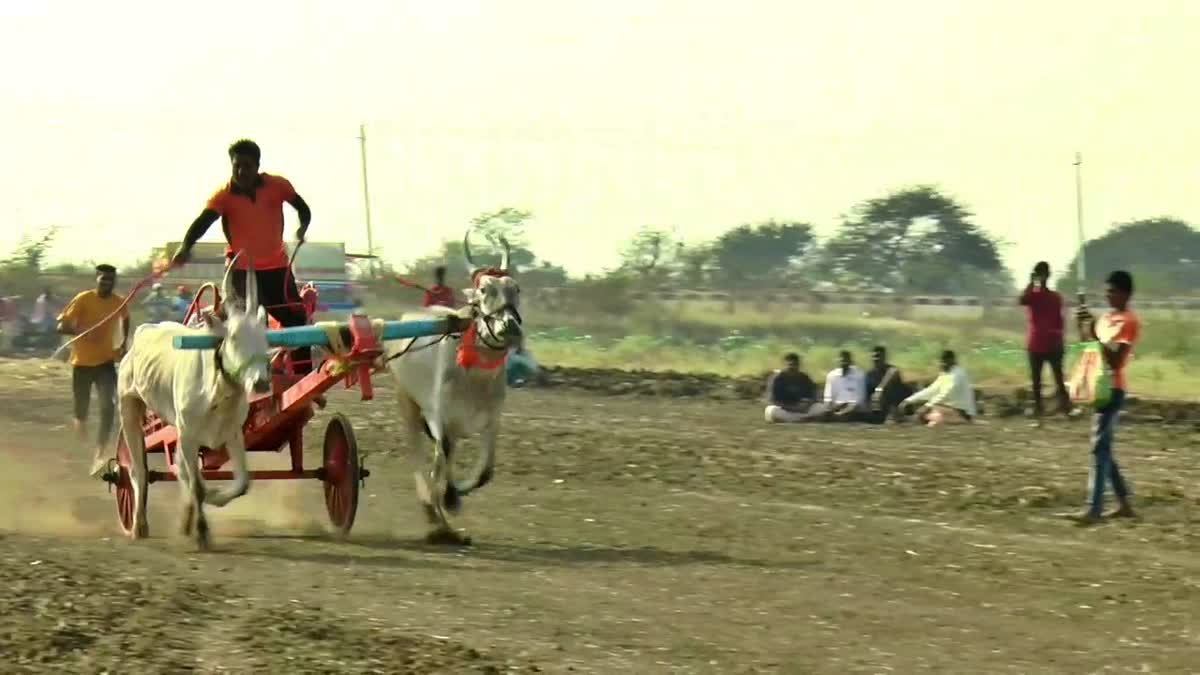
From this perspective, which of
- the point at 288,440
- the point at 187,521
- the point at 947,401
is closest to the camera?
the point at 187,521

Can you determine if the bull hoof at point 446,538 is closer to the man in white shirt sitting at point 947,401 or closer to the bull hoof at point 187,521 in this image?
the bull hoof at point 187,521

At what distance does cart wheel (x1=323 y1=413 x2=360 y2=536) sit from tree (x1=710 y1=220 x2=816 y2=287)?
93.5 feet

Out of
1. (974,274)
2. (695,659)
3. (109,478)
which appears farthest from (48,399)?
(974,274)

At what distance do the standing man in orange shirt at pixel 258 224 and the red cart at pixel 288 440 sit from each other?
0.79 ft

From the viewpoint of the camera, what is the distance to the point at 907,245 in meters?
46.5

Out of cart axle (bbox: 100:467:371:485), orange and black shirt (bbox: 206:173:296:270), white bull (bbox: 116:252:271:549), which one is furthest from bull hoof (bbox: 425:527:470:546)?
orange and black shirt (bbox: 206:173:296:270)

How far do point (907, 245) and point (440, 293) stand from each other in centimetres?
3093

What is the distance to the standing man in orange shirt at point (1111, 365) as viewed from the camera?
13.3 meters

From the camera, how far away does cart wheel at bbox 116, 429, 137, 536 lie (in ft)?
43.5

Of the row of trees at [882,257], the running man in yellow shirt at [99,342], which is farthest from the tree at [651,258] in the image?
the running man in yellow shirt at [99,342]

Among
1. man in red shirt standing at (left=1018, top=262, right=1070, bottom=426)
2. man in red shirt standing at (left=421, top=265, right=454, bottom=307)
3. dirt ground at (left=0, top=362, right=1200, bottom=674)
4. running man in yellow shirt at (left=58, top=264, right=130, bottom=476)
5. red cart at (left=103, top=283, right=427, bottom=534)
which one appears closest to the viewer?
dirt ground at (left=0, top=362, right=1200, bottom=674)

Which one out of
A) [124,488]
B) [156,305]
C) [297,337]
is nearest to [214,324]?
[297,337]

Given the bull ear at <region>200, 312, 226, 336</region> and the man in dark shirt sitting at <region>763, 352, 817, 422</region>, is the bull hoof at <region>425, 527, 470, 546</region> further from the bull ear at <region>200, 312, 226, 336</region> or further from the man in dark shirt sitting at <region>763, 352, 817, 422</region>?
the man in dark shirt sitting at <region>763, 352, 817, 422</region>

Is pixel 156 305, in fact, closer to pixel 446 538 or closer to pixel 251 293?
pixel 446 538
